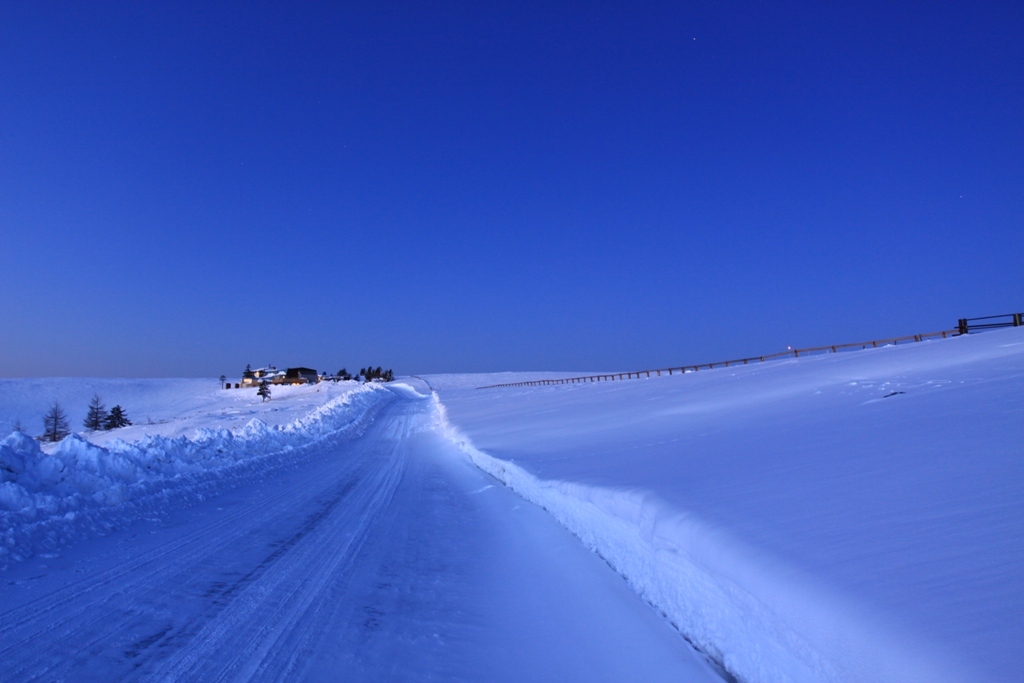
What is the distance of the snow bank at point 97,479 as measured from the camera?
5821mm

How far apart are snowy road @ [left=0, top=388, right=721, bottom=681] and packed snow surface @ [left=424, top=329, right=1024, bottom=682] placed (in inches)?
16.7

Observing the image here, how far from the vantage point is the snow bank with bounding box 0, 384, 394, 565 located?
5821mm

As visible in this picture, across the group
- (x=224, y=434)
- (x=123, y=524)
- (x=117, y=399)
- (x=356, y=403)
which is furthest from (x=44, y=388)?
(x=123, y=524)

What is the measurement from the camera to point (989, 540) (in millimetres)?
2787

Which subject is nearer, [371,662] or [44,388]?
[371,662]

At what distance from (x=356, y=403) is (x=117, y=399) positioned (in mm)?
85455

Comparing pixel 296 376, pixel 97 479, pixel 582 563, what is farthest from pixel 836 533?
pixel 296 376

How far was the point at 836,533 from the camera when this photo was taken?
3338 millimetres

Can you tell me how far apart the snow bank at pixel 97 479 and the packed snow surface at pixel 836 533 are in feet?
18.0

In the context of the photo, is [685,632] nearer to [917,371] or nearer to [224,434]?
[917,371]

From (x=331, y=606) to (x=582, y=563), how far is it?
2446 mm

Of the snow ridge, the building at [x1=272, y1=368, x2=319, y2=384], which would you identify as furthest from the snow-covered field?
the building at [x1=272, y1=368, x2=319, y2=384]

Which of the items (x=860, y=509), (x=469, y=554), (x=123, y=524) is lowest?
(x=469, y=554)

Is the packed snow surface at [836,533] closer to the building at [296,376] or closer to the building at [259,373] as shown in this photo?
the building at [296,376]
